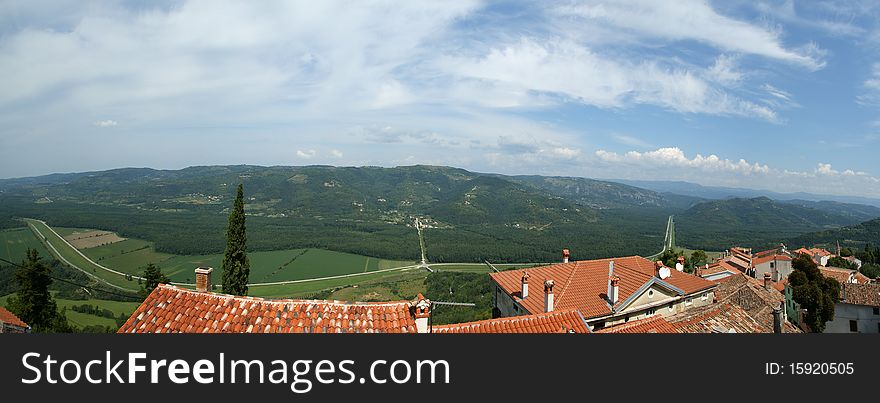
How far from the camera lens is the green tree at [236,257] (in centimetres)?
2341

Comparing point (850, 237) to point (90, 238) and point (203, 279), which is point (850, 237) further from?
point (90, 238)

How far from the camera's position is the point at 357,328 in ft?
35.8

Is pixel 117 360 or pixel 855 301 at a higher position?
pixel 117 360

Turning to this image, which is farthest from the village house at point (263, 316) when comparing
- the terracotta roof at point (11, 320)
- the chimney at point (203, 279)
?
the terracotta roof at point (11, 320)

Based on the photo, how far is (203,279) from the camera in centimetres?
1332

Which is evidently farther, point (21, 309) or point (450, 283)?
point (450, 283)

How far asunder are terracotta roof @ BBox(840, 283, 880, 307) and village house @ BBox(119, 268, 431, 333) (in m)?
39.0

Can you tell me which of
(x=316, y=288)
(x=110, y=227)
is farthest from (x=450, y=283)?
(x=110, y=227)

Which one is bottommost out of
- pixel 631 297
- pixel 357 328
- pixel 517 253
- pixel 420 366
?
pixel 517 253

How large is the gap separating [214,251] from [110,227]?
199ft

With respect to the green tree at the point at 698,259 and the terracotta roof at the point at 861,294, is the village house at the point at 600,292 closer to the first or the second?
the terracotta roof at the point at 861,294

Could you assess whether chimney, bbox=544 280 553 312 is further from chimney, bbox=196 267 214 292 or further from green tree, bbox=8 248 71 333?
green tree, bbox=8 248 71 333

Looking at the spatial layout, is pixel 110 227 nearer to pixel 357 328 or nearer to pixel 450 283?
pixel 450 283

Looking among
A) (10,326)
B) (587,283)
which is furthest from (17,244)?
(587,283)
